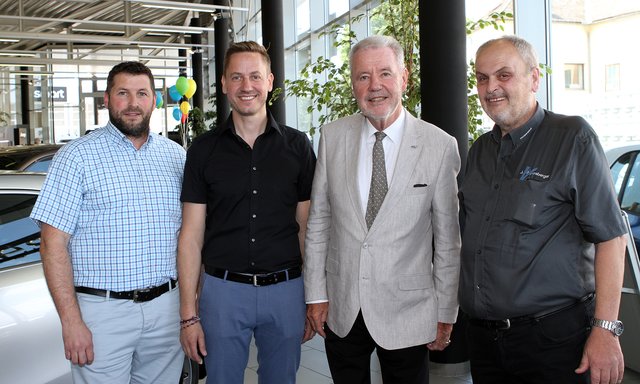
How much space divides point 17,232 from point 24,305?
0.35m

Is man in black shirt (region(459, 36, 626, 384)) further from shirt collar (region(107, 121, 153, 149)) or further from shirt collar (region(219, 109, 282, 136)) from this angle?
shirt collar (region(107, 121, 153, 149))

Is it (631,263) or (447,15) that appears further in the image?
(447,15)

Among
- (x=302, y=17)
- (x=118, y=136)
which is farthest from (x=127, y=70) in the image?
(x=302, y=17)

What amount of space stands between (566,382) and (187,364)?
183 centimetres

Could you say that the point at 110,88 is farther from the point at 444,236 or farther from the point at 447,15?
the point at 447,15

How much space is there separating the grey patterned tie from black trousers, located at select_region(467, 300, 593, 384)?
0.56 metres

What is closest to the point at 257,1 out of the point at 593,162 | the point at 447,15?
the point at 447,15

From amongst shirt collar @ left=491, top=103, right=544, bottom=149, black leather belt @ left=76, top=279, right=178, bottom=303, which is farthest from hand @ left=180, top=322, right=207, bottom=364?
shirt collar @ left=491, top=103, right=544, bottom=149

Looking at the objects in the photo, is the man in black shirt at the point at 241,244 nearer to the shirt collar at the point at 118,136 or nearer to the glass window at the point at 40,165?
the shirt collar at the point at 118,136

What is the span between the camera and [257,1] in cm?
1480

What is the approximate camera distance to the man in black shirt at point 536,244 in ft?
5.77

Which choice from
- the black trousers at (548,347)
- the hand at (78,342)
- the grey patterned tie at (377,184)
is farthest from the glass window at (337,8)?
the black trousers at (548,347)

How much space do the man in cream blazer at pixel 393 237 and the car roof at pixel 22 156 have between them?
3.69 meters

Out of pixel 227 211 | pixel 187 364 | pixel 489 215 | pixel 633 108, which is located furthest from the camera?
pixel 633 108
